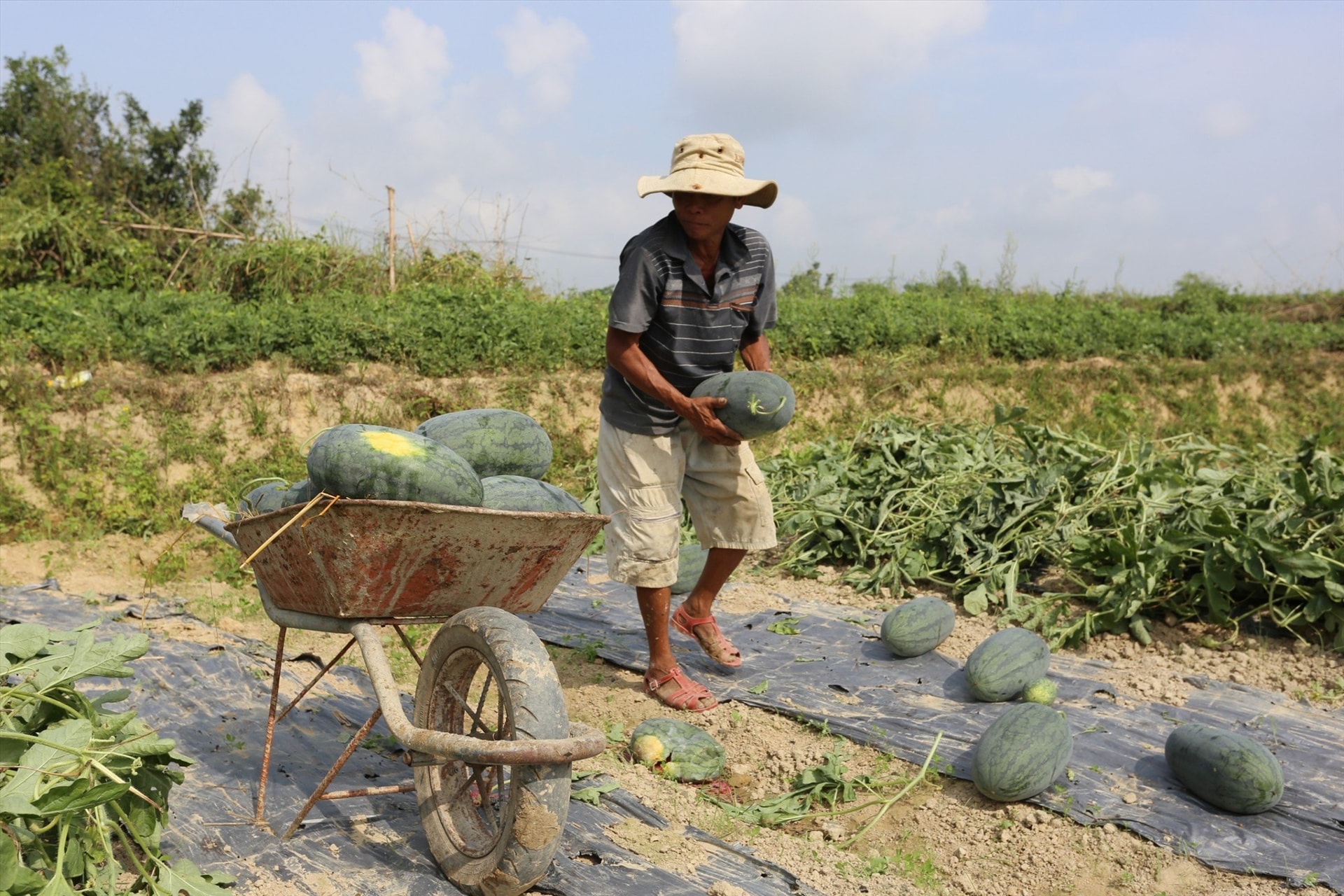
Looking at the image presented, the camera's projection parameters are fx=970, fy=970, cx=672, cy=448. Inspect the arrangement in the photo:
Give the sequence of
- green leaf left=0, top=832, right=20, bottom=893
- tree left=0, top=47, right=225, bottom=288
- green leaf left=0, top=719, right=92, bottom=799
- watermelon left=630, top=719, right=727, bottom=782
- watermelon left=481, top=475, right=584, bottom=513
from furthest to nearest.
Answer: tree left=0, top=47, right=225, bottom=288, watermelon left=630, top=719, right=727, bottom=782, watermelon left=481, top=475, right=584, bottom=513, green leaf left=0, top=719, right=92, bottom=799, green leaf left=0, top=832, right=20, bottom=893

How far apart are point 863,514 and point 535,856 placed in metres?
3.96

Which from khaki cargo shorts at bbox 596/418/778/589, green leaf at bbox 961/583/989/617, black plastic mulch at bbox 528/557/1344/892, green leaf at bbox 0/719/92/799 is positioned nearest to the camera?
green leaf at bbox 0/719/92/799

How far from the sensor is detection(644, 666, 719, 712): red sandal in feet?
12.8

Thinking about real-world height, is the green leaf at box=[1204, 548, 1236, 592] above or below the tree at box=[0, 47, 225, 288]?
below

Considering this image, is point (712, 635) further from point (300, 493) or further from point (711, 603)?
point (300, 493)

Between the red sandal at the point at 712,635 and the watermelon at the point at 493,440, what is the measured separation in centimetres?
152

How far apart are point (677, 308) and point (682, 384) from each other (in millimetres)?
327

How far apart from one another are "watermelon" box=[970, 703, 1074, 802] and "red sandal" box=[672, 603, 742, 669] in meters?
1.24

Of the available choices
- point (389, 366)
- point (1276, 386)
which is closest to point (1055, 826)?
point (389, 366)

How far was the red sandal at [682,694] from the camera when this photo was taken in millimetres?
3893

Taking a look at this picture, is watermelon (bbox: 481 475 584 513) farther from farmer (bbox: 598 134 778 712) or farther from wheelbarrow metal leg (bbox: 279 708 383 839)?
farmer (bbox: 598 134 778 712)

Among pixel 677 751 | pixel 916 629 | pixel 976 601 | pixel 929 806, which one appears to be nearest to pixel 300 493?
pixel 677 751

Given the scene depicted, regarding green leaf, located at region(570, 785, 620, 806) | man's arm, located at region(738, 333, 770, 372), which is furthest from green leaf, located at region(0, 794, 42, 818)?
man's arm, located at region(738, 333, 770, 372)

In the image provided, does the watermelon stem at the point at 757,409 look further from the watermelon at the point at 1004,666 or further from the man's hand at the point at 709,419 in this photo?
the watermelon at the point at 1004,666
